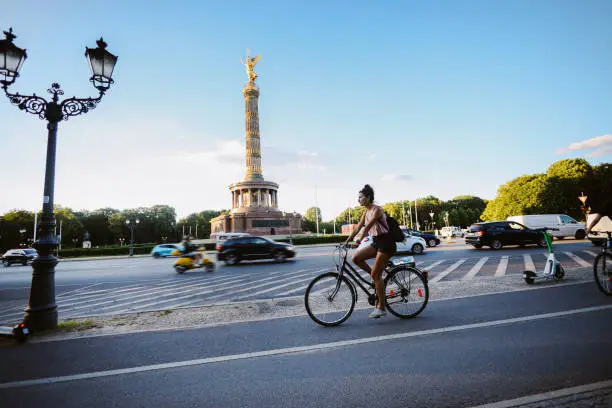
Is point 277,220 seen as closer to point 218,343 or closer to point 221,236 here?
point 221,236

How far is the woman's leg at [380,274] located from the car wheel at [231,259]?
14.4 meters

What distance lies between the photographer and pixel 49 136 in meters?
6.56

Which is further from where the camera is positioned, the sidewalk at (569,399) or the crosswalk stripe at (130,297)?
the crosswalk stripe at (130,297)

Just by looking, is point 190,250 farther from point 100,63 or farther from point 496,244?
point 496,244

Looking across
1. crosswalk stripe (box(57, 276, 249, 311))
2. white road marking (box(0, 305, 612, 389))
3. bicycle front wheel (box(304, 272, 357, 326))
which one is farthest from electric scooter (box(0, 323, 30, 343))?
bicycle front wheel (box(304, 272, 357, 326))

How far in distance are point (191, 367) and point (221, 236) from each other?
139 ft

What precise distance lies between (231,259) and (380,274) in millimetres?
14745

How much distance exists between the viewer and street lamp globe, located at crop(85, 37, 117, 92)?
692 cm

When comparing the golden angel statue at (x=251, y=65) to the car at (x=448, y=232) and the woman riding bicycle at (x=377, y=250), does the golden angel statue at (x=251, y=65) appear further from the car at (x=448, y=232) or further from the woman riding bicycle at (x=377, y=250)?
the woman riding bicycle at (x=377, y=250)

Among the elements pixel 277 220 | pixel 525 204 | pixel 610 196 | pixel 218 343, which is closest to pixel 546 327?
pixel 610 196

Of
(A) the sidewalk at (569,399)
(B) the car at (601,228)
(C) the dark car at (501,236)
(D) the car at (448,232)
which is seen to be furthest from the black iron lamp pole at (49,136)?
(D) the car at (448,232)

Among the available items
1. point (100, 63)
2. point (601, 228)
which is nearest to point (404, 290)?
point (100, 63)

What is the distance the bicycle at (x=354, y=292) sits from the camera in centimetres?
520

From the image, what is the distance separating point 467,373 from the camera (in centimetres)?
326
